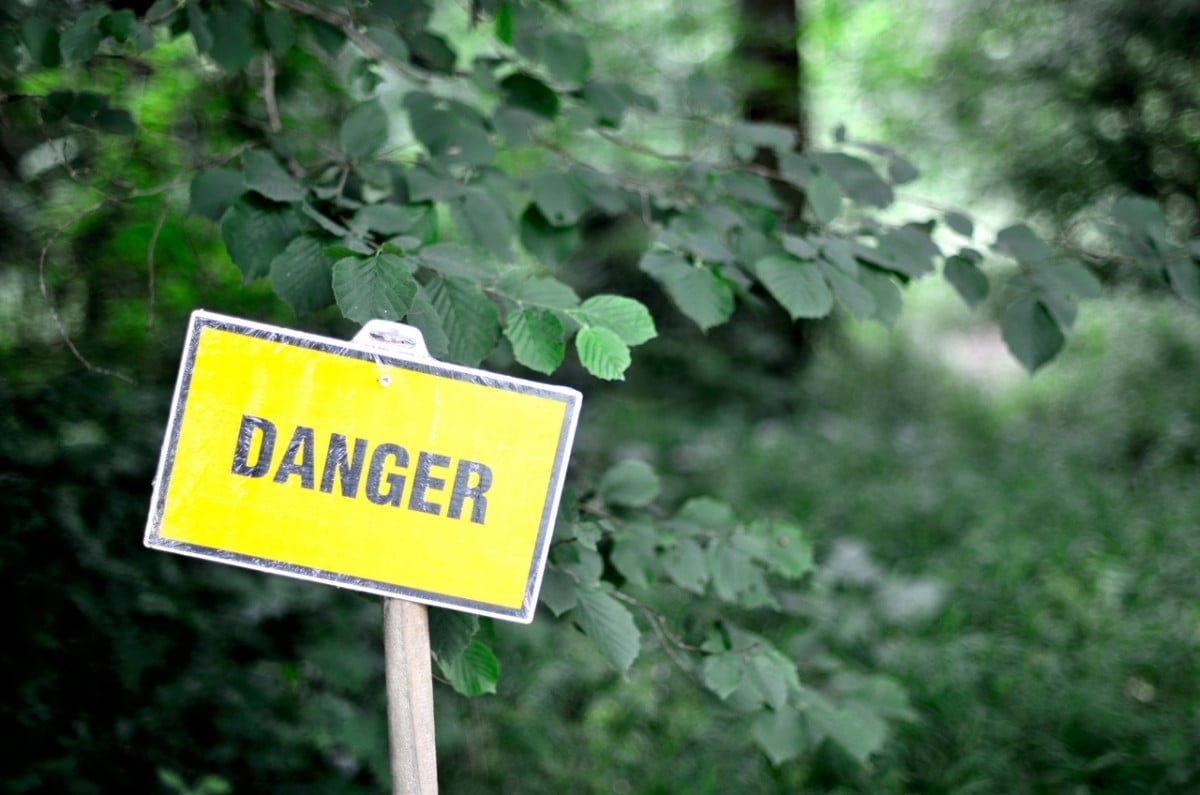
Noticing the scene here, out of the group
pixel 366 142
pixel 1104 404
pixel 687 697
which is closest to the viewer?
pixel 366 142

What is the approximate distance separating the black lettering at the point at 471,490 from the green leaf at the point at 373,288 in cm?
18

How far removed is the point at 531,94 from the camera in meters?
1.88

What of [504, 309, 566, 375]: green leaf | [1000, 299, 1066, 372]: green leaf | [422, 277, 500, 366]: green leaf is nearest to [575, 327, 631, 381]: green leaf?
[504, 309, 566, 375]: green leaf

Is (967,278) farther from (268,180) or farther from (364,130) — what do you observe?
(268,180)

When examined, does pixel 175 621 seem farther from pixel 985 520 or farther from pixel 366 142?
pixel 985 520

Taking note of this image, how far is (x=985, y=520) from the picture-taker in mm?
4152

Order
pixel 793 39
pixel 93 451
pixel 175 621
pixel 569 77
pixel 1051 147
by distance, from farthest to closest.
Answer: pixel 1051 147
pixel 793 39
pixel 175 621
pixel 93 451
pixel 569 77

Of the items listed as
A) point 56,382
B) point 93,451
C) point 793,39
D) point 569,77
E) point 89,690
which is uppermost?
point 793,39

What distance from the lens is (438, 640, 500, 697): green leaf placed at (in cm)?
130

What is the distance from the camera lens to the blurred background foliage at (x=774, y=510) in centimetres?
210

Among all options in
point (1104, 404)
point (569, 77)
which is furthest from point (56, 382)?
point (1104, 404)

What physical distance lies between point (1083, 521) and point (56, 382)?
3807 mm

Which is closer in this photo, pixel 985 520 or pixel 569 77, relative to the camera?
pixel 569 77

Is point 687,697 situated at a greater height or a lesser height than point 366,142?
lesser
